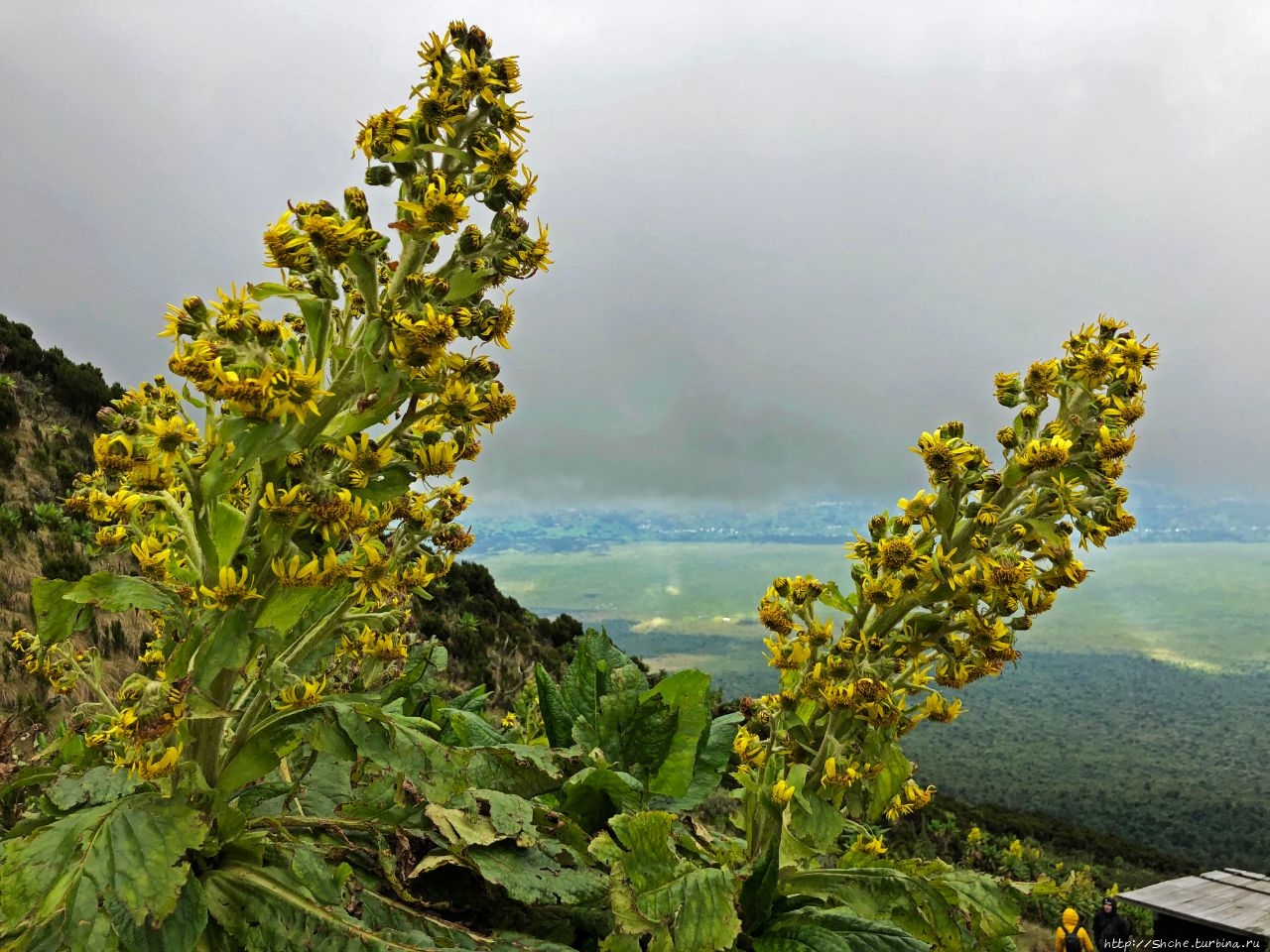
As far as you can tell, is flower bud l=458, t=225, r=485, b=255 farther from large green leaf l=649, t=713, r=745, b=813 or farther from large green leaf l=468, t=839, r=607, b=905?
large green leaf l=649, t=713, r=745, b=813

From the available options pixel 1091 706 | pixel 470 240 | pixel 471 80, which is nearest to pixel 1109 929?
pixel 470 240

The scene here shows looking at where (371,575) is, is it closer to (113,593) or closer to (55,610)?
(113,593)

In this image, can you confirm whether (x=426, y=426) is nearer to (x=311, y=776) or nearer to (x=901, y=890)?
(x=311, y=776)

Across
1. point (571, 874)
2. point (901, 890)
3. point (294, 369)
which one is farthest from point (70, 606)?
point (901, 890)

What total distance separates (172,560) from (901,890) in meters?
2.52

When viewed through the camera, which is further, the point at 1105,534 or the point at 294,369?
the point at 1105,534

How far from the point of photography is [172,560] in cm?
213

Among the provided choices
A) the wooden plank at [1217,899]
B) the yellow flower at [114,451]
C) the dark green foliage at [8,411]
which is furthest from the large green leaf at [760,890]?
the dark green foliage at [8,411]

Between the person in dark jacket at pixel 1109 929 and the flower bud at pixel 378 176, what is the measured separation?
13004mm

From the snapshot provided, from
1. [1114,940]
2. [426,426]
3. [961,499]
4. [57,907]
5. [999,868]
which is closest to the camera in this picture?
[57,907]

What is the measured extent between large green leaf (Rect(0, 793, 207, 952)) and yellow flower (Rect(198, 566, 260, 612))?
477 mm

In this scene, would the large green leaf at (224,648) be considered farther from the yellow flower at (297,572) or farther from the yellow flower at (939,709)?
the yellow flower at (939,709)

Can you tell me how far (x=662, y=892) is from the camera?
203 cm

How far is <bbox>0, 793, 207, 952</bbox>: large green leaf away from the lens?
5.16 ft
